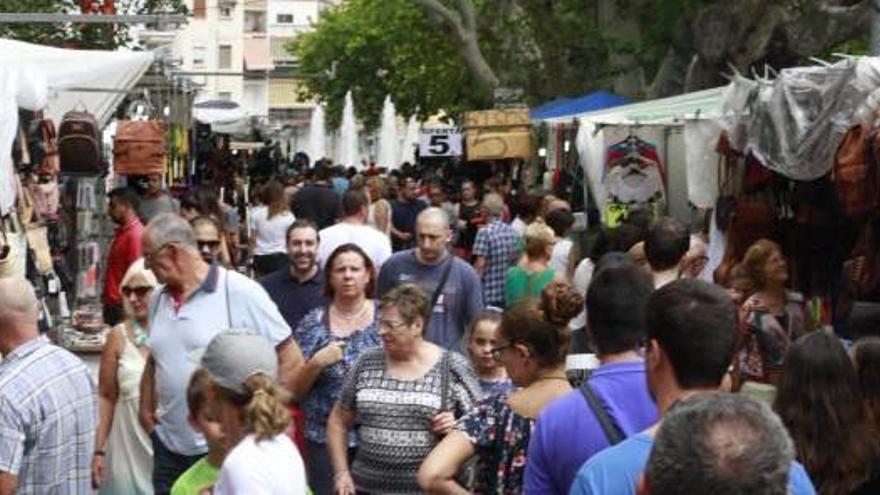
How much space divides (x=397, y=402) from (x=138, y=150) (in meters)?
8.88

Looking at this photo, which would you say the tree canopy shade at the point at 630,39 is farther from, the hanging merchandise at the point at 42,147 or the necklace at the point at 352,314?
the necklace at the point at 352,314

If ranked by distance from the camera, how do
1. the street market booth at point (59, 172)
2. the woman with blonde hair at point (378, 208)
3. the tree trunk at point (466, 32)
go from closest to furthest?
the street market booth at point (59, 172), the woman with blonde hair at point (378, 208), the tree trunk at point (466, 32)

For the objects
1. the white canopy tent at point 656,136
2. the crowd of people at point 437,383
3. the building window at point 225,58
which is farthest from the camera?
the building window at point 225,58

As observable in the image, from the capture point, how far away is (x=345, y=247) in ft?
30.5

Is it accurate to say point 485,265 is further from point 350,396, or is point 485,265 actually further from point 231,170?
point 231,170

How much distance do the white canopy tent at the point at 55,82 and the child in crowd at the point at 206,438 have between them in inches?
149

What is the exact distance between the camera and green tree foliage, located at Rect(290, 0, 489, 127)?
5272 cm

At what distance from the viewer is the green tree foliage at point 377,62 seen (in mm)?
52719

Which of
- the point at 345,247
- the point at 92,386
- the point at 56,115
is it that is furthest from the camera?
the point at 56,115

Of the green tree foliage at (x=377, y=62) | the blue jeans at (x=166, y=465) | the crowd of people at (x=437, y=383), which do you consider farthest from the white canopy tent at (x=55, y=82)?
the green tree foliage at (x=377, y=62)

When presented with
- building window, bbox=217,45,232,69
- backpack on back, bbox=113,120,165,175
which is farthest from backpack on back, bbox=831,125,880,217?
building window, bbox=217,45,232,69

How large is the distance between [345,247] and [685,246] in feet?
5.32

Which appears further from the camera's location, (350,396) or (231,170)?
(231,170)

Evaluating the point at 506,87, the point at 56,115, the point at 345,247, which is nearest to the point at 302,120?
the point at 506,87
